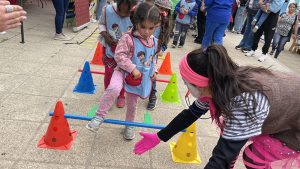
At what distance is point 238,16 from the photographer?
10.6 m

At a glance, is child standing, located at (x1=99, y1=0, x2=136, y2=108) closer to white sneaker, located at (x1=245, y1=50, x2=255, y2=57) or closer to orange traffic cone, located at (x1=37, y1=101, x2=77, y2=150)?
orange traffic cone, located at (x1=37, y1=101, x2=77, y2=150)

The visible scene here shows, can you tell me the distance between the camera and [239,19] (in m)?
10.9

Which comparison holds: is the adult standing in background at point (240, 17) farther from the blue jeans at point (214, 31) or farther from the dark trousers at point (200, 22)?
the blue jeans at point (214, 31)

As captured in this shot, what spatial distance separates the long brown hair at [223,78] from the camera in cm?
155

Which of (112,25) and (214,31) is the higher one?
(112,25)

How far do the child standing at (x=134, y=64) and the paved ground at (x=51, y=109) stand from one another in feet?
0.87

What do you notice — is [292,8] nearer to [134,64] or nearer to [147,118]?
[147,118]

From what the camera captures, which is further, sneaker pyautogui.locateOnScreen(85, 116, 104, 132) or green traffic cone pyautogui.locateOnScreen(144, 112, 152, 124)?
green traffic cone pyautogui.locateOnScreen(144, 112, 152, 124)

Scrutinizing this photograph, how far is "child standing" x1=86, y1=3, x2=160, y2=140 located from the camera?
8.65ft

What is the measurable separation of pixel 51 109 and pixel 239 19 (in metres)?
9.24

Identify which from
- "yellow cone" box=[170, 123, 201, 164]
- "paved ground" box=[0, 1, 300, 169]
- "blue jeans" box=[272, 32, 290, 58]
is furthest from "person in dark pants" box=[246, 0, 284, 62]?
"yellow cone" box=[170, 123, 201, 164]

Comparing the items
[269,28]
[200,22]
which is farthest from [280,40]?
[200,22]

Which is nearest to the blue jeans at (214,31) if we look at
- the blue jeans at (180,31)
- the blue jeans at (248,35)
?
the blue jeans at (180,31)

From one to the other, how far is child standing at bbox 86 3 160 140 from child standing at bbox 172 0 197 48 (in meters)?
4.36
